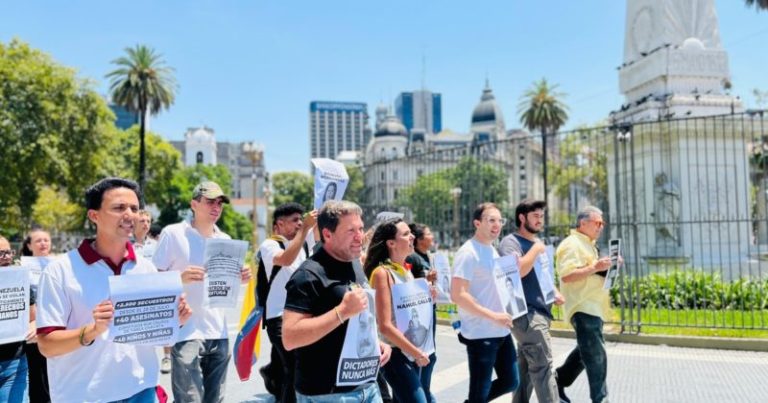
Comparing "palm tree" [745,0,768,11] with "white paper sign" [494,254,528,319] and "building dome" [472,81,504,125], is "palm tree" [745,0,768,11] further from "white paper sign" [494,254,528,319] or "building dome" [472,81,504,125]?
"building dome" [472,81,504,125]

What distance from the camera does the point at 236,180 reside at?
14488 centimetres

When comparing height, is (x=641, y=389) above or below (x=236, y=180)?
below

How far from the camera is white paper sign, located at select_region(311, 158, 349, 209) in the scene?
218 inches

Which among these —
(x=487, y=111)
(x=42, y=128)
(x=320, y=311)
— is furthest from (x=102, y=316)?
(x=487, y=111)

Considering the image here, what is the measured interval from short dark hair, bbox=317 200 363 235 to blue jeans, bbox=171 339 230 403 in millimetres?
1893

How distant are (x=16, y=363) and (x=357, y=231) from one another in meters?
3.00

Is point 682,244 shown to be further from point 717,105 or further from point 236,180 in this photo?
point 236,180

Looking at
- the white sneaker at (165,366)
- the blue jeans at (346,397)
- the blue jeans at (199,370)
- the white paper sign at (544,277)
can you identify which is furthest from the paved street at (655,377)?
the blue jeans at (346,397)

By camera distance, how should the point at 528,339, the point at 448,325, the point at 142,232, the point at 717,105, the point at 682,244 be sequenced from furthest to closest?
the point at 717,105 < the point at 682,244 < the point at 448,325 < the point at 142,232 < the point at 528,339

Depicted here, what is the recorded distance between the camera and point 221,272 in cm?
459

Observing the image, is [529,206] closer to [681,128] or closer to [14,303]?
[14,303]

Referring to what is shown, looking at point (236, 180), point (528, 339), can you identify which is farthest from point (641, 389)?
point (236, 180)

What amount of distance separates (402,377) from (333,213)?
146cm

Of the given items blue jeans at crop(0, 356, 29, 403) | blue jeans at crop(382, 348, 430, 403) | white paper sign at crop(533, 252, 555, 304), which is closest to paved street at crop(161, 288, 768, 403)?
white paper sign at crop(533, 252, 555, 304)
